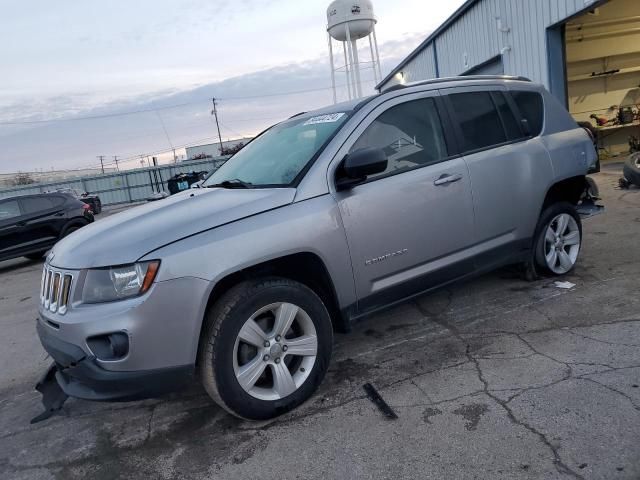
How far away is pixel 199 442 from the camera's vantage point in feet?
9.70

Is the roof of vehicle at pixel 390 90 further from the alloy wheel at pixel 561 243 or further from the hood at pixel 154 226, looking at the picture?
the alloy wheel at pixel 561 243

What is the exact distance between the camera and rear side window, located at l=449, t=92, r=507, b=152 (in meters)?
4.07

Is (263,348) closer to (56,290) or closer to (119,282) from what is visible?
(119,282)

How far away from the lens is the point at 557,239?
4820 mm

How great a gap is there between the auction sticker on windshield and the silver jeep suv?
2 centimetres

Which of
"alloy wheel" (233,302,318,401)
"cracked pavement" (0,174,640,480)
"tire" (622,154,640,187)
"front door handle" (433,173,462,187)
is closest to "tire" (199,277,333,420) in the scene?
"alloy wheel" (233,302,318,401)

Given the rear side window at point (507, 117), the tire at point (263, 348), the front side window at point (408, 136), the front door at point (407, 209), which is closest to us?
the tire at point (263, 348)

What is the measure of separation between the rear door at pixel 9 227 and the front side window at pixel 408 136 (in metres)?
10.1

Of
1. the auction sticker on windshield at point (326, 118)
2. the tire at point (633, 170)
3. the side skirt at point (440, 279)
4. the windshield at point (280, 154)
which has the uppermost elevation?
the auction sticker on windshield at point (326, 118)

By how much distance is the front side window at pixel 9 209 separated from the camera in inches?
436

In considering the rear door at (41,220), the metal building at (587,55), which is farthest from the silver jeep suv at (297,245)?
the metal building at (587,55)

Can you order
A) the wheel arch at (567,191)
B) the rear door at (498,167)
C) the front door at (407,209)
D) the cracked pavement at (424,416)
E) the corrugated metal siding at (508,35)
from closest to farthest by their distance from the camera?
the cracked pavement at (424,416), the front door at (407,209), the rear door at (498,167), the wheel arch at (567,191), the corrugated metal siding at (508,35)

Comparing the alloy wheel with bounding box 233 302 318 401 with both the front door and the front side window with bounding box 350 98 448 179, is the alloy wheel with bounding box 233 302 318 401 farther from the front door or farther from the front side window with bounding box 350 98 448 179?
the front side window with bounding box 350 98 448 179

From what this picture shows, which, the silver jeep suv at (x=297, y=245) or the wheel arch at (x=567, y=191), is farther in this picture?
the wheel arch at (x=567, y=191)
